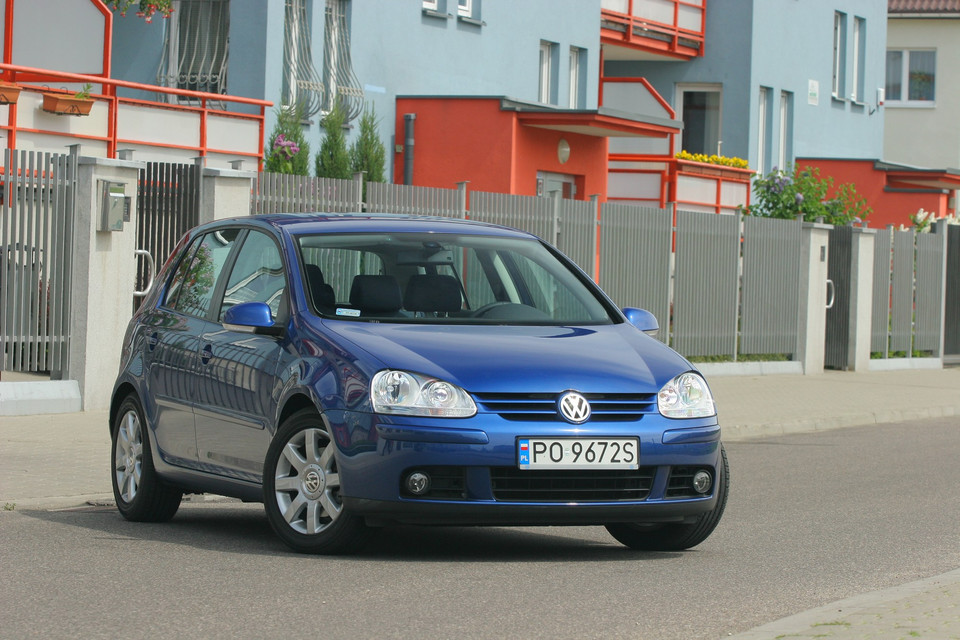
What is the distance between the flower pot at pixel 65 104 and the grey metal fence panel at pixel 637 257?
242 inches

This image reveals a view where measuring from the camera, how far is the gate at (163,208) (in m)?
15.9

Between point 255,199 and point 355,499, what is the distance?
9.24 metres

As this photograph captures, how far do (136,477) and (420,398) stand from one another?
261 cm

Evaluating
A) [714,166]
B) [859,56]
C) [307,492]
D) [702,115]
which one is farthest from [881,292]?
[859,56]

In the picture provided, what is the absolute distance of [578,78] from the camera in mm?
35625

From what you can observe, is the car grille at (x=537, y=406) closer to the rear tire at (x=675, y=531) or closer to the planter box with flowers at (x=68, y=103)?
the rear tire at (x=675, y=531)

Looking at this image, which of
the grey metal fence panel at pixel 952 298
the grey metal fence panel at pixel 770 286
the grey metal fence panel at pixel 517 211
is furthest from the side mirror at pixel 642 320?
the grey metal fence panel at pixel 952 298

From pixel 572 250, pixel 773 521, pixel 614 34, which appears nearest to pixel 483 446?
pixel 773 521

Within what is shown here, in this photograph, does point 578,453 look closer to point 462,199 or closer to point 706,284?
point 462,199

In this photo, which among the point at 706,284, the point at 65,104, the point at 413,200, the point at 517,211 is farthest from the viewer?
the point at 706,284

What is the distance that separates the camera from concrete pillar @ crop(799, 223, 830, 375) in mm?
24812

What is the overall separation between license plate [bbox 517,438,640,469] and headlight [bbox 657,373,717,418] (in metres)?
0.27

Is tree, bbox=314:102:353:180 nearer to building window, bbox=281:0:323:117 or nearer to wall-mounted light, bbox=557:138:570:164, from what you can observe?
building window, bbox=281:0:323:117

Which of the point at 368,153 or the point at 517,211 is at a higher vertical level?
the point at 368,153
